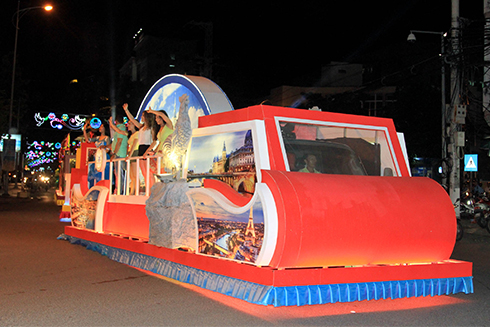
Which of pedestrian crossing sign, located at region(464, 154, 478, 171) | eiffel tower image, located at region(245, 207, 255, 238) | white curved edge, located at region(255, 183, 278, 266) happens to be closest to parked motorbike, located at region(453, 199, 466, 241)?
pedestrian crossing sign, located at region(464, 154, 478, 171)

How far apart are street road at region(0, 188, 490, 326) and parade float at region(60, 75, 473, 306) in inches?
7.2

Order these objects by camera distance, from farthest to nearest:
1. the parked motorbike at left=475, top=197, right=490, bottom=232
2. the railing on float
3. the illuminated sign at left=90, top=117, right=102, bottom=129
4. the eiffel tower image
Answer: the illuminated sign at left=90, top=117, right=102, bottom=129 < the parked motorbike at left=475, top=197, right=490, bottom=232 < the railing on float < the eiffel tower image

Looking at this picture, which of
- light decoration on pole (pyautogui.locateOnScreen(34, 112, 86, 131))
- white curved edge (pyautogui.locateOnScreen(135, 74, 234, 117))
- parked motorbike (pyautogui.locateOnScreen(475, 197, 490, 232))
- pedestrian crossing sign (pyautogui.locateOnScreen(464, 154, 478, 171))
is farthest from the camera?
light decoration on pole (pyautogui.locateOnScreen(34, 112, 86, 131))

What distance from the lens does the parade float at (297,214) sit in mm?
5520

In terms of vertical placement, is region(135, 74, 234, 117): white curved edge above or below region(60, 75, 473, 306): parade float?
above

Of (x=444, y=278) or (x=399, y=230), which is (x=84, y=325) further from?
(x=444, y=278)

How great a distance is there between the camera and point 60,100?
Result: 39312 mm

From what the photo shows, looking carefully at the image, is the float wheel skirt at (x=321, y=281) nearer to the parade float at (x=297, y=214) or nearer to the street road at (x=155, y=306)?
the parade float at (x=297, y=214)

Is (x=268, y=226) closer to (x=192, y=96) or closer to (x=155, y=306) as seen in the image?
(x=155, y=306)

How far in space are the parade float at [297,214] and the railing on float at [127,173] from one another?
0.78 meters

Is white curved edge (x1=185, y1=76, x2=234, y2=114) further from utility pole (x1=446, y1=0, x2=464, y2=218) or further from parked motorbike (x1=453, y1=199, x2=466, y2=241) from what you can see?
utility pole (x1=446, y1=0, x2=464, y2=218)

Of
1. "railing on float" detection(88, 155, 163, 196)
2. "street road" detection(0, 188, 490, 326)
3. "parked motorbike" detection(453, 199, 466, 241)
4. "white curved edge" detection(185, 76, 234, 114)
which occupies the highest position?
"white curved edge" detection(185, 76, 234, 114)

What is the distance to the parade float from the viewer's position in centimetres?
552

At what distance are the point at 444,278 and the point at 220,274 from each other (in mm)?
2686
